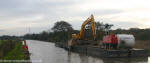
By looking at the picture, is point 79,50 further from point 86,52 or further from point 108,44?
point 108,44

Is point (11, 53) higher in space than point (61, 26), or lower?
lower

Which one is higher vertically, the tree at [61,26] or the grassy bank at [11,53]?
the tree at [61,26]

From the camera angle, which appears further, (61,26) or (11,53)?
(61,26)

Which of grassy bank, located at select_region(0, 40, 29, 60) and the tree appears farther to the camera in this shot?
the tree

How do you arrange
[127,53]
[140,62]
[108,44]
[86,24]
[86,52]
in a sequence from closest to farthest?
[140,62] → [127,53] → [108,44] → [86,52] → [86,24]

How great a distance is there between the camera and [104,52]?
3002 centimetres

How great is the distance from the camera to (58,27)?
13962 cm

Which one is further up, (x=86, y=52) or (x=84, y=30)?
(x=84, y=30)

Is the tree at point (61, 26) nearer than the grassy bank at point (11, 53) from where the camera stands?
No

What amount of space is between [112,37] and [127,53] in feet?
9.52

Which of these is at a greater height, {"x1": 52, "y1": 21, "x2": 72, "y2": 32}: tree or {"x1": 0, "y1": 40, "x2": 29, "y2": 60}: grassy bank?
{"x1": 52, "y1": 21, "x2": 72, "y2": 32}: tree

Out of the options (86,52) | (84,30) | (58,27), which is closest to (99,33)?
(84,30)

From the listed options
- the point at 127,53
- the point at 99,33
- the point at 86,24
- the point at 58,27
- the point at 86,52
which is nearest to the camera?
the point at 127,53

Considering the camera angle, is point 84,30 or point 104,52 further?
point 84,30
